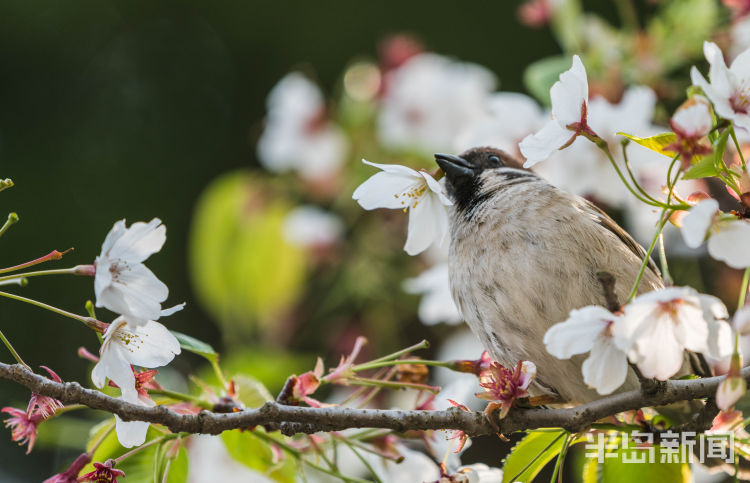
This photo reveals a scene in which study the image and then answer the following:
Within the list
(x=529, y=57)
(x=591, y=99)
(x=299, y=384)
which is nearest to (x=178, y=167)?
(x=529, y=57)

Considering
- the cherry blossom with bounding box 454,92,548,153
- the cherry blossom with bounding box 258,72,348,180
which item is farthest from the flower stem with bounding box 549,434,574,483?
the cherry blossom with bounding box 258,72,348,180

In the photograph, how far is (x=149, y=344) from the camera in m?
1.26

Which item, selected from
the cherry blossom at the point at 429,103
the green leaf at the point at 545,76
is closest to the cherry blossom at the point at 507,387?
the green leaf at the point at 545,76

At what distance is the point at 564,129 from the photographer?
124cm

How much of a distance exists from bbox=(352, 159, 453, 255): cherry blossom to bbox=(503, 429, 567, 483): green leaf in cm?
37

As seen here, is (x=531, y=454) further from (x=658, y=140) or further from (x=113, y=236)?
(x=113, y=236)

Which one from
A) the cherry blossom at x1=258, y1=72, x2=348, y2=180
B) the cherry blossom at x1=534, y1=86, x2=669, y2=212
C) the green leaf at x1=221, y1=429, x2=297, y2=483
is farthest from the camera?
the cherry blossom at x1=258, y1=72, x2=348, y2=180

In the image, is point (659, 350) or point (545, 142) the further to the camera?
point (545, 142)

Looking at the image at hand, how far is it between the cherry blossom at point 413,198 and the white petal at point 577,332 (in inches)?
13.3

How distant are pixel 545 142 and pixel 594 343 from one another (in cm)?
31

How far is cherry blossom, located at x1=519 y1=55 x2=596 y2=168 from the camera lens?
1.23 meters

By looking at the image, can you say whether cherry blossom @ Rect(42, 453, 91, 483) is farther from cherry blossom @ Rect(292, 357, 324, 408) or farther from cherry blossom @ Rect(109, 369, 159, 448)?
cherry blossom @ Rect(292, 357, 324, 408)

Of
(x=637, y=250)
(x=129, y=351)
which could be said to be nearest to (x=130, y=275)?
(x=129, y=351)

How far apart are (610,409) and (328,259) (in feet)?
7.07
